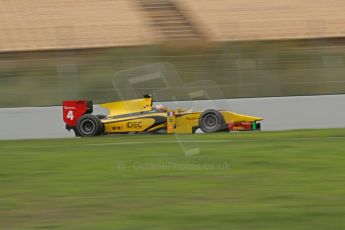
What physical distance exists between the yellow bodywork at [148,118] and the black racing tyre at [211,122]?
0.09m

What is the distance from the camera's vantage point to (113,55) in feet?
53.2

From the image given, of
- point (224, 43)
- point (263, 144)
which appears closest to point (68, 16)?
point (224, 43)

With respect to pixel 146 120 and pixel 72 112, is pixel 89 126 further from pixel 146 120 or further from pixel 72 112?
pixel 146 120

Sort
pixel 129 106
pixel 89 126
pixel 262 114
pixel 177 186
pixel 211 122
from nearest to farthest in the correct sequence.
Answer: pixel 177 186
pixel 211 122
pixel 129 106
pixel 89 126
pixel 262 114

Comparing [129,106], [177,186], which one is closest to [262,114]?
[129,106]

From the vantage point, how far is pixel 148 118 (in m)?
11.0

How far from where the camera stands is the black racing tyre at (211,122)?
10.7 m

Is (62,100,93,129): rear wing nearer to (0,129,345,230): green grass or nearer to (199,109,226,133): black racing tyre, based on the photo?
(199,109,226,133): black racing tyre

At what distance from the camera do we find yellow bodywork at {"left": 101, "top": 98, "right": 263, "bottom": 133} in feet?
35.1

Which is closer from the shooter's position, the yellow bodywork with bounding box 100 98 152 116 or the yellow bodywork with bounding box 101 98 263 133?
the yellow bodywork with bounding box 101 98 263 133

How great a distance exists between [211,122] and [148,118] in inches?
44.0

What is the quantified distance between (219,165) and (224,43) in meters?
10.1

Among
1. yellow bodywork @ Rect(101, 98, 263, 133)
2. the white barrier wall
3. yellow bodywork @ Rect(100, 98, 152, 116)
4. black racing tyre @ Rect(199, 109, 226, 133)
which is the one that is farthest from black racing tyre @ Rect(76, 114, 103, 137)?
black racing tyre @ Rect(199, 109, 226, 133)

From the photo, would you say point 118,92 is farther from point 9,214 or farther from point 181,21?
point 9,214
